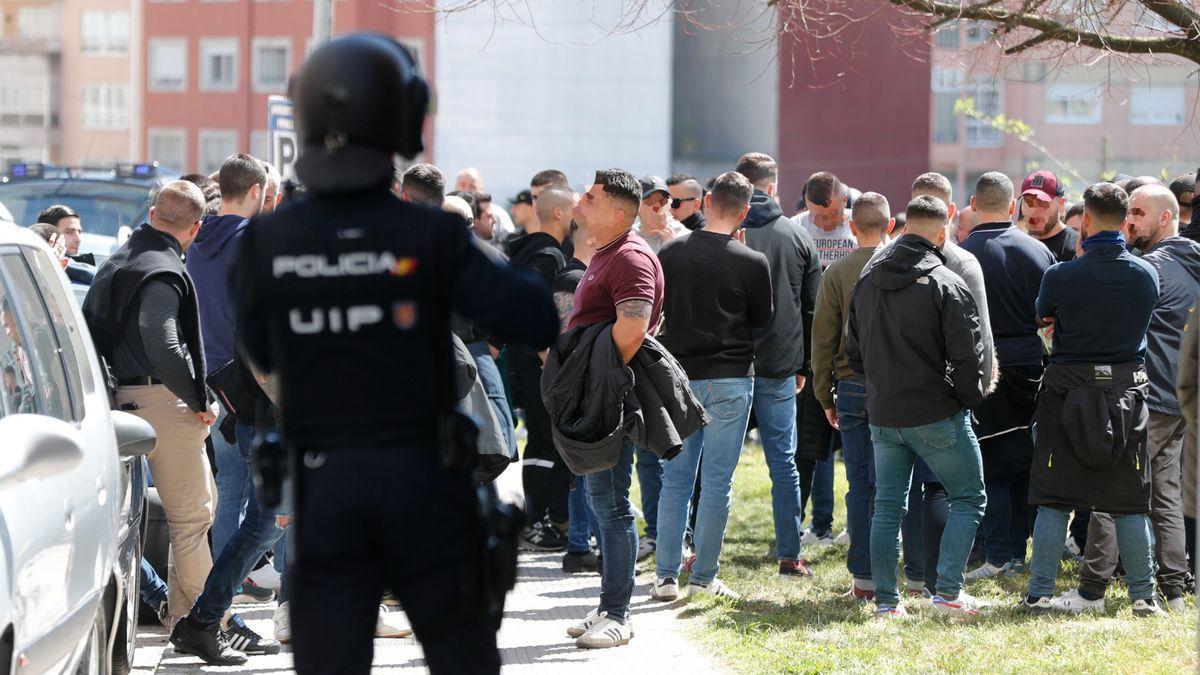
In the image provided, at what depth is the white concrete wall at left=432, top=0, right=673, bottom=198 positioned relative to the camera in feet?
187

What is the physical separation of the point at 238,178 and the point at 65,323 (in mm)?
2447

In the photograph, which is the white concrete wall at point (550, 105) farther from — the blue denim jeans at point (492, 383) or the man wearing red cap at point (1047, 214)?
the blue denim jeans at point (492, 383)

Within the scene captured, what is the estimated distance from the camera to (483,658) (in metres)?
3.35

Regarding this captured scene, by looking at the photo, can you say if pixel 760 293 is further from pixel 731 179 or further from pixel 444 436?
pixel 444 436

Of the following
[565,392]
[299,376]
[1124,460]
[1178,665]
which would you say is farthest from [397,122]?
[1124,460]

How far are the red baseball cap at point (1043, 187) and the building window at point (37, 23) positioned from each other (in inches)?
2692

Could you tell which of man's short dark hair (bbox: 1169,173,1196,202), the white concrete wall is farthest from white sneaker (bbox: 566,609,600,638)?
the white concrete wall

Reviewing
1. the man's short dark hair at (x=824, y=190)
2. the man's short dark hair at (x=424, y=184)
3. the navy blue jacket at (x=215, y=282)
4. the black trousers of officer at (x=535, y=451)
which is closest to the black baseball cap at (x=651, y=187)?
the man's short dark hair at (x=824, y=190)

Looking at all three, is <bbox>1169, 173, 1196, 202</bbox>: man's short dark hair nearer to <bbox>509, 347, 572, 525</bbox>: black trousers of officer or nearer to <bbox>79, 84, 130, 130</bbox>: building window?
<bbox>509, 347, 572, 525</bbox>: black trousers of officer

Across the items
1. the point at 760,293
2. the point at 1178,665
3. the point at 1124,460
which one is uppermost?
the point at 760,293

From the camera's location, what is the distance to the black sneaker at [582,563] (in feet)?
30.3

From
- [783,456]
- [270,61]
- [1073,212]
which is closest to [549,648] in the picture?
[783,456]

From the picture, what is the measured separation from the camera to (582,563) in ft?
30.3

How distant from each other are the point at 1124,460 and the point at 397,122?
16.5ft
